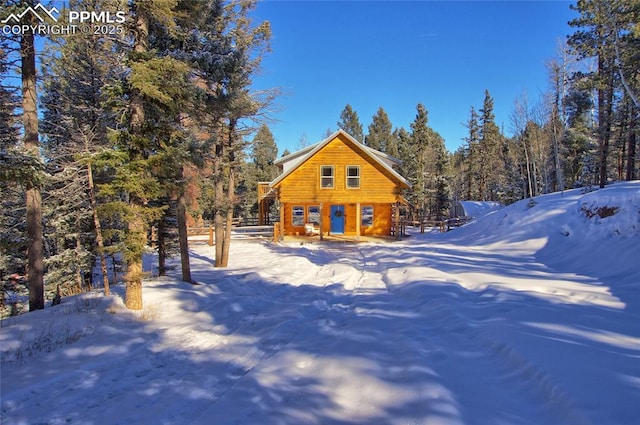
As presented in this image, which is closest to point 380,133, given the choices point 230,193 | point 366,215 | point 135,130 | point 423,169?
point 423,169

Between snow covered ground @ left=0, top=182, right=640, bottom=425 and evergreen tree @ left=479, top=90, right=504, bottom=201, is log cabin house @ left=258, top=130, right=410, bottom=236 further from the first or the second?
evergreen tree @ left=479, top=90, right=504, bottom=201

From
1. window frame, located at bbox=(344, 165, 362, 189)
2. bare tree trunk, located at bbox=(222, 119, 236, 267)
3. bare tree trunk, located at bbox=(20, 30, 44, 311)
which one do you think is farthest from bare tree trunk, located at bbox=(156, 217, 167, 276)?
window frame, located at bbox=(344, 165, 362, 189)

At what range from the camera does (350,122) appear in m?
49.1

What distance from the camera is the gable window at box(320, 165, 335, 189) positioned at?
23266mm

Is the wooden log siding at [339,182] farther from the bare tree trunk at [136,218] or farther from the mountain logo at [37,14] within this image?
the bare tree trunk at [136,218]

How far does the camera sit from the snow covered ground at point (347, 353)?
128 inches

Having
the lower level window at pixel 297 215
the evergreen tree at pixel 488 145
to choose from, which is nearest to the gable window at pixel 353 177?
the lower level window at pixel 297 215

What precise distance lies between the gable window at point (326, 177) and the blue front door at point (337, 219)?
2.81 m

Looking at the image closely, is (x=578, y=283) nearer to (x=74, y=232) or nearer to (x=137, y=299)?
(x=137, y=299)

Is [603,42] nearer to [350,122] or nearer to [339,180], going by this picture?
[339,180]

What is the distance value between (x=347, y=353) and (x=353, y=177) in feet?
63.4

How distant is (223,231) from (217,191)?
1554 millimetres

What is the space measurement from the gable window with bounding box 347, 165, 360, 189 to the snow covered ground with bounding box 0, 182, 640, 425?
14.5 m

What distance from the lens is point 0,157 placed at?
5.74 metres
